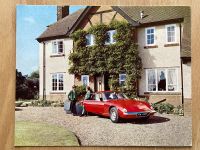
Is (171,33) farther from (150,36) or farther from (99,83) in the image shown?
(99,83)

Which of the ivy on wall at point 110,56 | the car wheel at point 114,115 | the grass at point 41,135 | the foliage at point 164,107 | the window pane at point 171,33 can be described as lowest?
the grass at point 41,135

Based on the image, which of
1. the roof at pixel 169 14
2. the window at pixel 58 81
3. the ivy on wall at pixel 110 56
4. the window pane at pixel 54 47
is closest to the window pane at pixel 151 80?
the ivy on wall at pixel 110 56

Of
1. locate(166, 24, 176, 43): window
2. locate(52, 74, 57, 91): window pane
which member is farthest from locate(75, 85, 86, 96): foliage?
locate(166, 24, 176, 43): window

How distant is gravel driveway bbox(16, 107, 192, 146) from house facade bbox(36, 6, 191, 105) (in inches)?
8.1

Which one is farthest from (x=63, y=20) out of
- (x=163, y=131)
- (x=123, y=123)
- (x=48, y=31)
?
(x=163, y=131)

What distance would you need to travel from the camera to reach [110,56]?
166 inches

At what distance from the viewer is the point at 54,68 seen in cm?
428

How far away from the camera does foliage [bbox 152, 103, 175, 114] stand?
13.5 feet

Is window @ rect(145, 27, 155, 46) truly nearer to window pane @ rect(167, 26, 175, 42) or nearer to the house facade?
the house facade

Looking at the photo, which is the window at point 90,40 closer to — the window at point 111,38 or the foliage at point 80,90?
the window at point 111,38

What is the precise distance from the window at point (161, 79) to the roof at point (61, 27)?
901 mm

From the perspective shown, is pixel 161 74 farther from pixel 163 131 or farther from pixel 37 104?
pixel 37 104

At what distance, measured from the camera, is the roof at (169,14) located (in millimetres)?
4016

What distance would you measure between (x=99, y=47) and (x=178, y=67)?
0.82 meters
